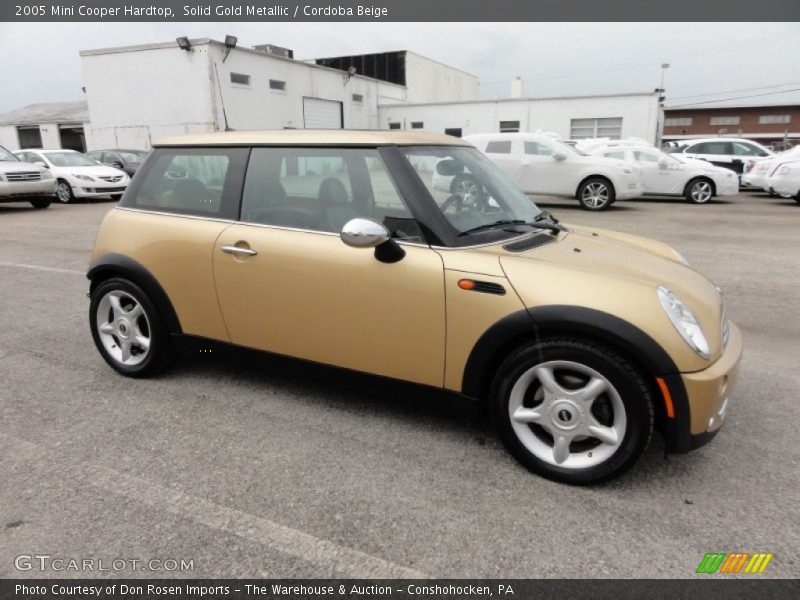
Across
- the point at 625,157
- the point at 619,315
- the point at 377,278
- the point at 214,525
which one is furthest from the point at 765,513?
the point at 625,157

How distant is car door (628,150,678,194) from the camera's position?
49.4 feet

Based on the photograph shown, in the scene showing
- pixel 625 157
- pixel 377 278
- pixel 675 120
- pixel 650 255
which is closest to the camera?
pixel 377 278

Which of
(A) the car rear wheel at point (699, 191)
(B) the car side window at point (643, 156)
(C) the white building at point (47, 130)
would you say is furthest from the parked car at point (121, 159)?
(C) the white building at point (47, 130)

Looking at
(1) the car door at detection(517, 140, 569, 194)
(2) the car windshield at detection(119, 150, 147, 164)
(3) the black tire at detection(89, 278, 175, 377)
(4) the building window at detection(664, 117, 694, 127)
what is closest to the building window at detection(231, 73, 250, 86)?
(2) the car windshield at detection(119, 150, 147, 164)

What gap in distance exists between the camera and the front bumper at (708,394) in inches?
91.3

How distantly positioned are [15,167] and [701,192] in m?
17.4

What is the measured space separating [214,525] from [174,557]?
0.66ft

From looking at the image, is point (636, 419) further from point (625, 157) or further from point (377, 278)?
point (625, 157)

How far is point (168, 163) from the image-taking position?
3.64m

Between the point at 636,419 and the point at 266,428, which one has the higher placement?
the point at 636,419

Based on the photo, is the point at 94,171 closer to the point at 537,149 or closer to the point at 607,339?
the point at 537,149

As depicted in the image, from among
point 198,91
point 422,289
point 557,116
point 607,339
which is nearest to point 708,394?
point 607,339

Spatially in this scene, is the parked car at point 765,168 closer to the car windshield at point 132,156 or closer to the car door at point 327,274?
the car door at point 327,274

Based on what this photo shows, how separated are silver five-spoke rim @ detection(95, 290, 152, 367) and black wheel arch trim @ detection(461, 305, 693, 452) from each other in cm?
236
